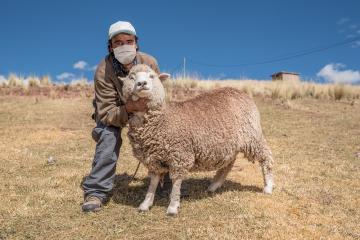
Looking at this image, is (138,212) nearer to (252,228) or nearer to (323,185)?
(252,228)

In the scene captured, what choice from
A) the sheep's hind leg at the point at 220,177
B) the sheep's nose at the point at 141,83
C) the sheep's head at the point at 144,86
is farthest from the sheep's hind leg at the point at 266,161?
the sheep's nose at the point at 141,83

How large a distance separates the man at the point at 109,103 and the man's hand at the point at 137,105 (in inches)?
13.8

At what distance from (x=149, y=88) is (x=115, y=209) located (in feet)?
5.43

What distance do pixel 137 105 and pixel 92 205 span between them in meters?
1.38

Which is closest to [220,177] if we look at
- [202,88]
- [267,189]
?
[267,189]

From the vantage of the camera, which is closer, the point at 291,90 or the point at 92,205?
the point at 92,205

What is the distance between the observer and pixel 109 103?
18.9 ft

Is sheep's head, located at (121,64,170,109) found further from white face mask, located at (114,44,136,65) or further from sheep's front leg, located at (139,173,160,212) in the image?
sheep's front leg, located at (139,173,160,212)

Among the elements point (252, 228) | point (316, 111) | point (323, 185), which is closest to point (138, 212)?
point (252, 228)

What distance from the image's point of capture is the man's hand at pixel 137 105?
519 cm

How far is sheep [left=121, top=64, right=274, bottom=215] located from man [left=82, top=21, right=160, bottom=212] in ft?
1.53

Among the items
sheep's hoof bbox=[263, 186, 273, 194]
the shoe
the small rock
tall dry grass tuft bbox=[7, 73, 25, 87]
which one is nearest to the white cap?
the shoe

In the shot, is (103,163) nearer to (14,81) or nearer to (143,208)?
(143,208)

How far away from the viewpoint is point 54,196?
6211 mm
